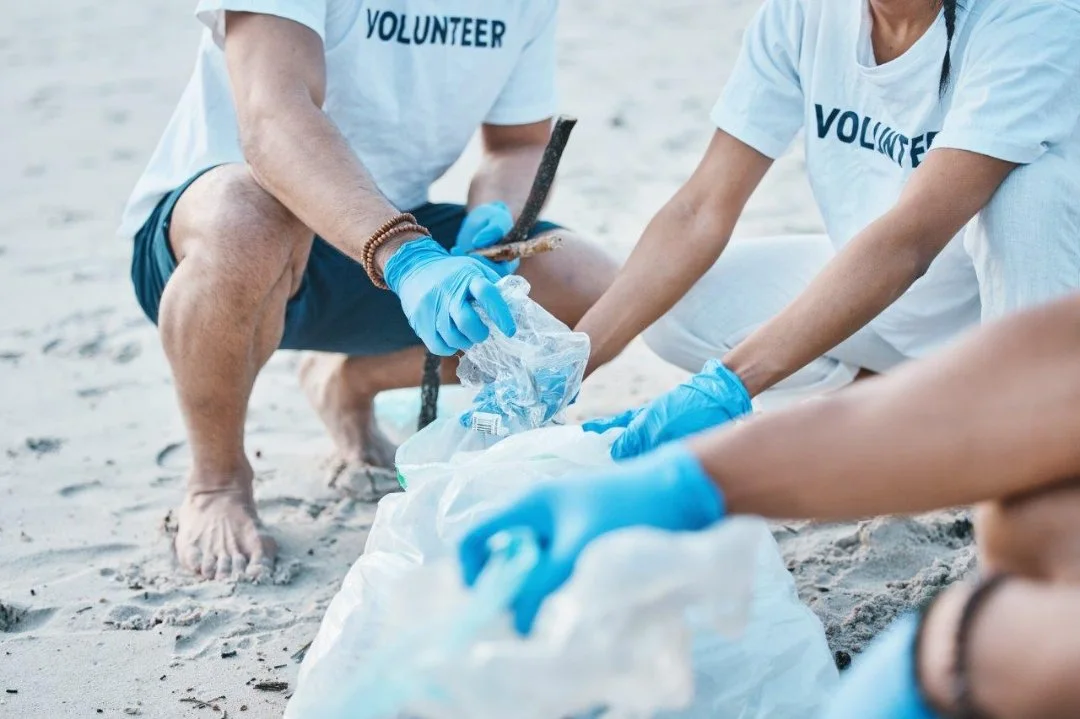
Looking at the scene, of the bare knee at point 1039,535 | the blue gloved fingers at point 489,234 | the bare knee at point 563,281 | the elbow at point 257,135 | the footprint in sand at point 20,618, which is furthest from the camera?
the bare knee at point 563,281

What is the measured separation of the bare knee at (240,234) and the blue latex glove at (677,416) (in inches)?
28.4

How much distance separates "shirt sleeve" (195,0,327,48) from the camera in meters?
2.10

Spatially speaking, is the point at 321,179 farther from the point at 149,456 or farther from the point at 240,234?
the point at 149,456

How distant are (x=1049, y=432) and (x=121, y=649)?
138 cm

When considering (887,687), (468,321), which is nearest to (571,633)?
(887,687)

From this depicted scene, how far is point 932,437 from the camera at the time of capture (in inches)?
41.8

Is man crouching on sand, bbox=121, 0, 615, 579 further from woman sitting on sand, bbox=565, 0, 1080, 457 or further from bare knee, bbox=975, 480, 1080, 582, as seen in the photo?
bare knee, bbox=975, 480, 1080, 582

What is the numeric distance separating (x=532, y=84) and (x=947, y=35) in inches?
37.5

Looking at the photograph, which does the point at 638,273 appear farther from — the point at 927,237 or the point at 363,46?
the point at 363,46

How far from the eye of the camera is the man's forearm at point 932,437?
1044 mm

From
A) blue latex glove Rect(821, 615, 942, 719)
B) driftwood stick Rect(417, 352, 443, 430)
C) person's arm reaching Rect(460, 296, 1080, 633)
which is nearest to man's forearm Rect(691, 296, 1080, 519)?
person's arm reaching Rect(460, 296, 1080, 633)

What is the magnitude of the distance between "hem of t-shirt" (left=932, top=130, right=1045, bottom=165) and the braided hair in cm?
16

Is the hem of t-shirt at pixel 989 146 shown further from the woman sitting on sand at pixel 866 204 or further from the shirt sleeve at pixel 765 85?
the shirt sleeve at pixel 765 85

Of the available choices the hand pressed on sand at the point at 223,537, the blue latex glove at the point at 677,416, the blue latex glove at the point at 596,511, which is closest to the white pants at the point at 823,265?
the blue latex glove at the point at 677,416
